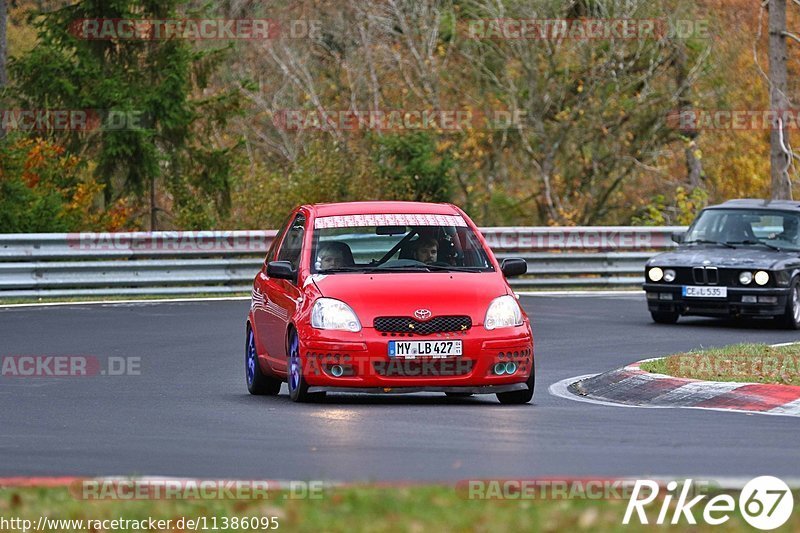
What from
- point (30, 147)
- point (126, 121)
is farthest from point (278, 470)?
point (126, 121)

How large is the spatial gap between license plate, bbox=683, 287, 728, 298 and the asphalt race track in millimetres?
3386

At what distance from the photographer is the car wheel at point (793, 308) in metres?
21.3

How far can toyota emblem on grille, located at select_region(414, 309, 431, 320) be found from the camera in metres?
12.7

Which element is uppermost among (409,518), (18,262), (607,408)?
(409,518)

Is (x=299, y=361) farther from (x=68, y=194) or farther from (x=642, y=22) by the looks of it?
(x=642, y=22)

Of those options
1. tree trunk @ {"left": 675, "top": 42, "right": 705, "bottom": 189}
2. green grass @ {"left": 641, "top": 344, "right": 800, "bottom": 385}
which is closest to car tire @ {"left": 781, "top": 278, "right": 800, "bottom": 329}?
green grass @ {"left": 641, "top": 344, "right": 800, "bottom": 385}

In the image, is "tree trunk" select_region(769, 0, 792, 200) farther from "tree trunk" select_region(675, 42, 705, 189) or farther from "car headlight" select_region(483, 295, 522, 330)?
"car headlight" select_region(483, 295, 522, 330)

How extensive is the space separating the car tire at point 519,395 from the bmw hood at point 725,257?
8651 mm

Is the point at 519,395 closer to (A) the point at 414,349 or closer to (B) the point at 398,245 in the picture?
(A) the point at 414,349

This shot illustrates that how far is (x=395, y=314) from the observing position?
1273cm

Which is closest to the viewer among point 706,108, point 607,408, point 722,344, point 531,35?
point 607,408

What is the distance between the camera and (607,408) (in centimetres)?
1272

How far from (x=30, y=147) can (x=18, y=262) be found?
5.23m

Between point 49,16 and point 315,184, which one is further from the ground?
point 49,16
